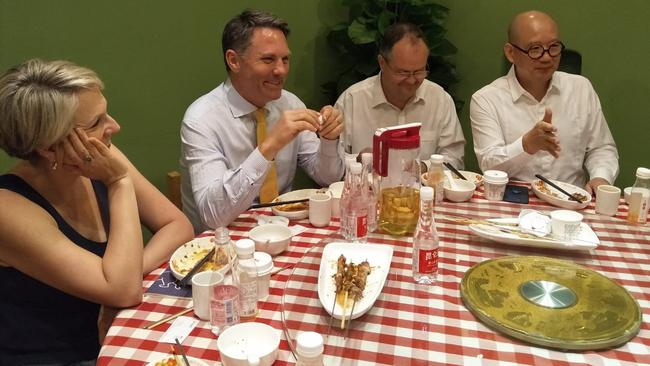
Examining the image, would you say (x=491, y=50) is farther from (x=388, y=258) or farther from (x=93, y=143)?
(x=93, y=143)

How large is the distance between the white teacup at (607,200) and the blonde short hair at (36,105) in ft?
5.85

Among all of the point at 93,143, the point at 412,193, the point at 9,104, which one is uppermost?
the point at 9,104

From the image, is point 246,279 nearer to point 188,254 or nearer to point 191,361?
point 191,361

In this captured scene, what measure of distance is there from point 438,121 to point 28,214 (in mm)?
2187

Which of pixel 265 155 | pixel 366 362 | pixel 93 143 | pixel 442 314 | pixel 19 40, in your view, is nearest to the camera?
pixel 366 362

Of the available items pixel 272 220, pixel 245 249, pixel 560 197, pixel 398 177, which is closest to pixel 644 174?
pixel 560 197

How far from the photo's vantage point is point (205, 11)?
318 cm

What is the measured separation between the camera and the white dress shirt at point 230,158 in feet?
6.53

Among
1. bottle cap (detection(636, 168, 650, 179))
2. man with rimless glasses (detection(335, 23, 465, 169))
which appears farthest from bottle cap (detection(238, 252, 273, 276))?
man with rimless glasses (detection(335, 23, 465, 169))

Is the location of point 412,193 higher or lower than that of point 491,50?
lower

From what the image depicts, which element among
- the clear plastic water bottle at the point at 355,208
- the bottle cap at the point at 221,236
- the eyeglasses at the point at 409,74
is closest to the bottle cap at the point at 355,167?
the clear plastic water bottle at the point at 355,208

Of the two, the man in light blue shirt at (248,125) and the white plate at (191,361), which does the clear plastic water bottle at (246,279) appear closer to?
the white plate at (191,361)

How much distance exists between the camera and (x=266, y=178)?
239cm

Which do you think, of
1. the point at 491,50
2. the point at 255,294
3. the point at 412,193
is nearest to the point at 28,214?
the point at 255,294
